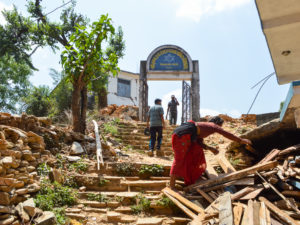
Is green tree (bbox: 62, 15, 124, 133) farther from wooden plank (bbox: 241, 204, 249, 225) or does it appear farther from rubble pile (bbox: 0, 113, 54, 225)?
wooden plank (bbox: 241, 204, 249, 225)

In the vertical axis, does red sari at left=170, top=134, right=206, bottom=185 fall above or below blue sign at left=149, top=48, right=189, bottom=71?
below

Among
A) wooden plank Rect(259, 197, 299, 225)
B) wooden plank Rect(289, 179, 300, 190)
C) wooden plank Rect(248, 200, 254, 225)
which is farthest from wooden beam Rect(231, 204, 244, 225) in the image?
wooden plank Rect(289, 179, 300, 190)

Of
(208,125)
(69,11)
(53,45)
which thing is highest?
(69,11)

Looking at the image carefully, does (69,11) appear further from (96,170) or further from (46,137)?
(96,170)

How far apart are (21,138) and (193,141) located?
Result: 320 centimetres

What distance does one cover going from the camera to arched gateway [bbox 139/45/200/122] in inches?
483

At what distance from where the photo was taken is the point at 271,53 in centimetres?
378

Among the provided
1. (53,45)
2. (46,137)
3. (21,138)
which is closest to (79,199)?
(21,138)

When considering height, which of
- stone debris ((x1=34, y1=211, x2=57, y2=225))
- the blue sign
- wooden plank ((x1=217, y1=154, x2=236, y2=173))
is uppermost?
the blue sign

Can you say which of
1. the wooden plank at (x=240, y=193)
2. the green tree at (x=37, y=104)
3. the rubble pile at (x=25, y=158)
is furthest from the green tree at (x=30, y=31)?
the wooden plank at (x=240, y=193)

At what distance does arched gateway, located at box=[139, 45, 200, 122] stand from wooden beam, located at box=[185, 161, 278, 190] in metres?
7.67

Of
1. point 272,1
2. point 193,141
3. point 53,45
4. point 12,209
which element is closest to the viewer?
point 272,1

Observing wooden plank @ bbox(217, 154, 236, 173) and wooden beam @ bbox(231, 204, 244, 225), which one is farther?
wooden plank @ bbox(217, 154, 236, 173)

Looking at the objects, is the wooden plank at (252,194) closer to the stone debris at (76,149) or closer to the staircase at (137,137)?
the stone debris at (76,149)
